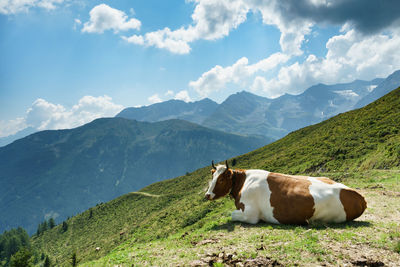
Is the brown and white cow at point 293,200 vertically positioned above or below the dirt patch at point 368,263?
above

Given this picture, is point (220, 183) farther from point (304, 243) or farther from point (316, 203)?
point (304, 243)

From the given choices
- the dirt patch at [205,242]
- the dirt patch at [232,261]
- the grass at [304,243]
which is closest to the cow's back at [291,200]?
the grass at [304,243]

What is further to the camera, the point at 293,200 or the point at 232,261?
the point at 293,200

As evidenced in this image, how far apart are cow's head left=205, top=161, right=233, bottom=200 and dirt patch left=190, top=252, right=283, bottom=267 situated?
4.20 meters

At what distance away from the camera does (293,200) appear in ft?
27.9

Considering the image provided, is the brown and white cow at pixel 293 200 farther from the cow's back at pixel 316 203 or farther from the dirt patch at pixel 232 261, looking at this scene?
the dirt patch at pixel 232 261

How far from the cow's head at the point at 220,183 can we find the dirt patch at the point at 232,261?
13.8 feet

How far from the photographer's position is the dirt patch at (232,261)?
567 cm

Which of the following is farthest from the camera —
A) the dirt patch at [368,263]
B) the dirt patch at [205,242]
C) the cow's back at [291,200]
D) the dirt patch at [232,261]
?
the cow's back at [291,200]

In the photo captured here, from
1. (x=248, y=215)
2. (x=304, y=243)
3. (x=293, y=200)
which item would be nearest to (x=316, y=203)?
(x=293, y=200)

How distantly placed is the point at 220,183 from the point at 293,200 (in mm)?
3378

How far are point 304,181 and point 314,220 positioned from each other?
148 cm

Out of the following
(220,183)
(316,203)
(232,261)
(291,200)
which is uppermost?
(220,183)

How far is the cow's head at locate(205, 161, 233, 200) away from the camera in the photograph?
10.6 m
